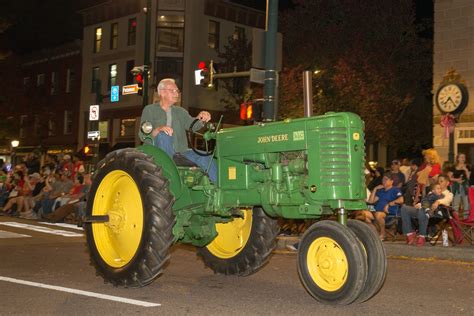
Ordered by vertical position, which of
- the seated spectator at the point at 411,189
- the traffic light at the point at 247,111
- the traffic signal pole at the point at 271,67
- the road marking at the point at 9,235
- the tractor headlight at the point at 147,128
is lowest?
the road marking at the point at 9,235

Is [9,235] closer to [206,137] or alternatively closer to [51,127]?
[206,137]

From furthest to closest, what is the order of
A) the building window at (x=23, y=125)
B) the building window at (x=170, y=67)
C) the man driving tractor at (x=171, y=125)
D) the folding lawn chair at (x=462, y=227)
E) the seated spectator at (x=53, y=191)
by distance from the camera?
1. the building window at (x=23, y=125)
2. the building window at (x=170, y=67)
3. the seated spectator at (x=53, y=191)
4. the folding lawn chair at (x=462, y=227)
5. the man driving tractor at (x=171, y=125)

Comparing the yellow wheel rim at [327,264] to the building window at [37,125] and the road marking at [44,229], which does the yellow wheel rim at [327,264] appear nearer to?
the road marking at [44,229]

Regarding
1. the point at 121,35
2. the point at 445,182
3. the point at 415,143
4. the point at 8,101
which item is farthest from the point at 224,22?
the point at 445,182

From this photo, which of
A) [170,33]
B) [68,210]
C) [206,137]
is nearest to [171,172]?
[206,137]

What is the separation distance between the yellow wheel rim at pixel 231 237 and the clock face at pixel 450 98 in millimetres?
12216

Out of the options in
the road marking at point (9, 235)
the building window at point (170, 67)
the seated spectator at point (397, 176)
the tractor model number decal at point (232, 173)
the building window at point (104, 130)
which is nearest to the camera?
the tractor model number decal at point (232, 173)

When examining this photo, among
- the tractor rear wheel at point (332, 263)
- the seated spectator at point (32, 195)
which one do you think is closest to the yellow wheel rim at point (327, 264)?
the tractor rear wheel at point (332, 263)

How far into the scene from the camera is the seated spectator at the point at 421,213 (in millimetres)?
11422

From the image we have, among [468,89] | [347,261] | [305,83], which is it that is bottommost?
[347,261]

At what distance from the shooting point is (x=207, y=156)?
7172mm

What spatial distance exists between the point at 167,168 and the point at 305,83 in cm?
311

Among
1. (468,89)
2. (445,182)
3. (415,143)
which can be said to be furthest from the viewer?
(415,143)

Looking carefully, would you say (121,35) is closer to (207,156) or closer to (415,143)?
(415,143)
